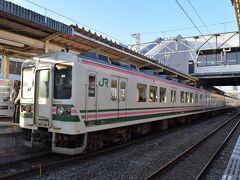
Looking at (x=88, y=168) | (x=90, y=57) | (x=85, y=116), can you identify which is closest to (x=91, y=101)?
(x=85, y=116)

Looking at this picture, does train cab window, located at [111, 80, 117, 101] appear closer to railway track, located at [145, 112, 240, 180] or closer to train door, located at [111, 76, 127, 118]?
train door, located at [111, 76, 127, 118]

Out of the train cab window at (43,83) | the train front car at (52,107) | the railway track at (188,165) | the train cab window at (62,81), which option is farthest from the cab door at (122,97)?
the train cab window at (43,83)

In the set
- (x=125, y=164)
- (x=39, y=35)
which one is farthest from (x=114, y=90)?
(x=39, y=35)

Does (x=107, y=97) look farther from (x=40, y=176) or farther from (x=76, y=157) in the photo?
(x=40, y=176)

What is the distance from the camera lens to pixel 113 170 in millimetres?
6941

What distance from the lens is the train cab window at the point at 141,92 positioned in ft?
35.0

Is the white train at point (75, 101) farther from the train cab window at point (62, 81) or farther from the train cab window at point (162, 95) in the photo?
the train cab window at point (162, 95)

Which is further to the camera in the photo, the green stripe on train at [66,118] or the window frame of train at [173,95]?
the window frame of train at [173,95]

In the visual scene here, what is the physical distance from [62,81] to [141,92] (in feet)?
14.1

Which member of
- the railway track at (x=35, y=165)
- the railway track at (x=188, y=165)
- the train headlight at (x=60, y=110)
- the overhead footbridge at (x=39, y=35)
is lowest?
the railway track at (x=188, y=165)

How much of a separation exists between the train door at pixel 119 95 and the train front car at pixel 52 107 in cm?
188

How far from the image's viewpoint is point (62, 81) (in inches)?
295

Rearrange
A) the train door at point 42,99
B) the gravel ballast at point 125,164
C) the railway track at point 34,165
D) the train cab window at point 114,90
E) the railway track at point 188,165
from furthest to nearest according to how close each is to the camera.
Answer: the train cab window at point 114,90 → the train door at point 42,99 → the railway track at point 188,165 → the gravel ballast at point 125,164 → the railway track at point 34,165

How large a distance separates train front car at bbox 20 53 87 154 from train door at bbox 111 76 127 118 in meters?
1.88
